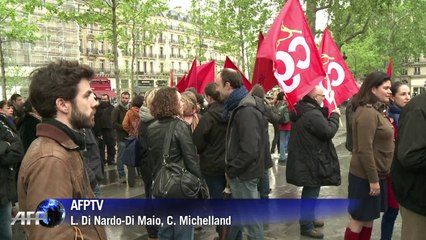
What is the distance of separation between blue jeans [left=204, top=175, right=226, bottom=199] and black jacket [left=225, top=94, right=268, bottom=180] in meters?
0.81

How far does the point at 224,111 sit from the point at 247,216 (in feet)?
3.84

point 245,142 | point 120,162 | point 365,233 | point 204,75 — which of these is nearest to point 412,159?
point 245,142

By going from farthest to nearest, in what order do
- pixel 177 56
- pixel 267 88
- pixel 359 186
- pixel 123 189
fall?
pixel 177 56 < pixel 123 189 < pixel 267 88 < pixel 359 186

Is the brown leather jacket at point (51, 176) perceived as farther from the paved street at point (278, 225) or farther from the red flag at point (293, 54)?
the paved street at point (278, 225)

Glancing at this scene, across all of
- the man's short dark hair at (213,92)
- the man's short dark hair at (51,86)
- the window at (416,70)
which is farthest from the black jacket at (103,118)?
the window at (416,70)

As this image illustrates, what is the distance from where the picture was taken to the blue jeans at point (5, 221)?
416 centimetres

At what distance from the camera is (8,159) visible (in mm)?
3996

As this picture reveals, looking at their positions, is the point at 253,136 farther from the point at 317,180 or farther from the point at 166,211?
the point at 317,180

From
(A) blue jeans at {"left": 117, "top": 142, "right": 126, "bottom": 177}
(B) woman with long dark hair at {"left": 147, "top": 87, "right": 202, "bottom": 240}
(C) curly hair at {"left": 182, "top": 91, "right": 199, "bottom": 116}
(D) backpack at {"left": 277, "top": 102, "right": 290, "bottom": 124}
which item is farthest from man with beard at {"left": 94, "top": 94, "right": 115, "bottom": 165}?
(B) woman with long dark hair at {"left": 147, "top": 87, "right": 202, "bottom": 240}

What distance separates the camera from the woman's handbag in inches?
144

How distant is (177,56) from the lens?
82.8m

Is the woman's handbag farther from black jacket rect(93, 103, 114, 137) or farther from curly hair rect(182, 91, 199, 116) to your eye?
black jacket rect(93, 103, 114, 137)

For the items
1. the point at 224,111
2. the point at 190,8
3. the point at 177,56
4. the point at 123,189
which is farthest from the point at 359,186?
the point at 177,56

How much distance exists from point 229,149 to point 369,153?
137 cm
